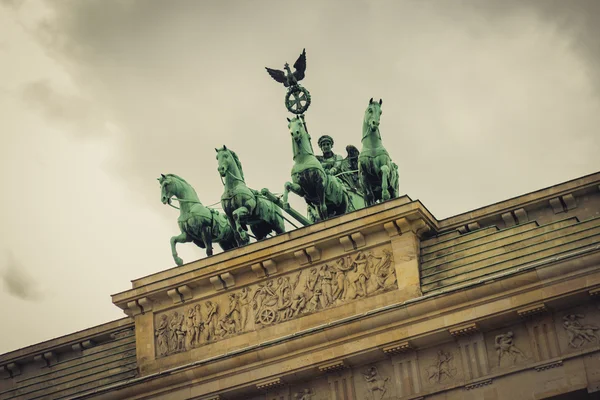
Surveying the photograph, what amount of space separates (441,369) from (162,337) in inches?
295

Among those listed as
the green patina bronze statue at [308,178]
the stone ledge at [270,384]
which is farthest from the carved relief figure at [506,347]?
the green patina bronze statue at [308,178]

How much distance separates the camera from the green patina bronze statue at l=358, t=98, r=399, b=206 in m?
33.9

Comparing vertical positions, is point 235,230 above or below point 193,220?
below

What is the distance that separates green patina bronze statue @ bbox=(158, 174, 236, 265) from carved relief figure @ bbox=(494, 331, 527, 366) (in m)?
9.06

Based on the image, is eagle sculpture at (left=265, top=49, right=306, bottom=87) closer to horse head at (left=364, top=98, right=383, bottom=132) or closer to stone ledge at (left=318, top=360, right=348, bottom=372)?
horse head at (left=364, top=98, right=383, bottom=132)

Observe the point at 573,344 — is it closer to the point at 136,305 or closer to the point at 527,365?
the point at 527,365

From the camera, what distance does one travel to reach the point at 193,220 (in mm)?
36250

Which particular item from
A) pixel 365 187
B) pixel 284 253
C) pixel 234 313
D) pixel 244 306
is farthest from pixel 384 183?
pixel 234 313

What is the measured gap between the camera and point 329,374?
31359mm

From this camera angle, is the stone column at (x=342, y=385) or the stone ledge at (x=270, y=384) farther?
the stone ledge at (x=270, y=384)

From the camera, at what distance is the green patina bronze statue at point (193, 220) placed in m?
36.2

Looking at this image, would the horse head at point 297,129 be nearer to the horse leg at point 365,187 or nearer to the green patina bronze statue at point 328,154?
the horse leg at point 365,187

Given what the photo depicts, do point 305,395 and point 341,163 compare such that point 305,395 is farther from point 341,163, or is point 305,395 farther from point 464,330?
point 341,163

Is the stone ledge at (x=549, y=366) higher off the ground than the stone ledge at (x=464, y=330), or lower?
lower
